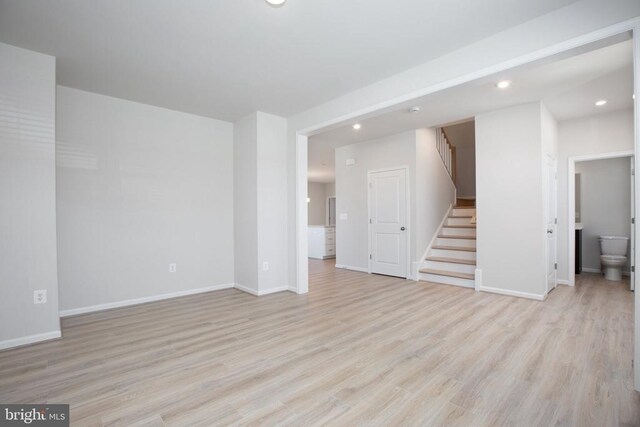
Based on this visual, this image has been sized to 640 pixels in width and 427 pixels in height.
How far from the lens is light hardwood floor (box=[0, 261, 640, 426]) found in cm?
181

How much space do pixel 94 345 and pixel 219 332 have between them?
3.60 feet

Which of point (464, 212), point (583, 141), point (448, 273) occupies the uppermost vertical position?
point (583, 141)

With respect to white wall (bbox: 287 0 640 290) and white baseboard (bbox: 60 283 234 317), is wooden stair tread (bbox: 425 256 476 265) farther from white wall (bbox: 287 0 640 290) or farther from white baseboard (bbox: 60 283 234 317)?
white baseboard (bbox: 60 283 234 317)

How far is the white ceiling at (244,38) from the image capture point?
88.0 inches

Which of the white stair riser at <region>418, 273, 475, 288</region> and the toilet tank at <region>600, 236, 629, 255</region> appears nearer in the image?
the white stair riser at <region>418, 273, 475, 288</region>

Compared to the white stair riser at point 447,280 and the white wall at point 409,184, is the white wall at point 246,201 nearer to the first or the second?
the white wall at point 409,184

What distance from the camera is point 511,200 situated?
172 inches

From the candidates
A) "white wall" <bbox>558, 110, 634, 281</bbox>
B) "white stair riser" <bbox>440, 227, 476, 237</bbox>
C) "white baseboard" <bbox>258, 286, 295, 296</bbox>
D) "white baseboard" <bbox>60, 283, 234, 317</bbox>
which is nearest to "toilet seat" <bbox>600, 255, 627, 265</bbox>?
"white wall" <bbox>558, 110, 634, 281</bbox>

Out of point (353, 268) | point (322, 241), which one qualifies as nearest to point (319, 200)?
point (322, 241)

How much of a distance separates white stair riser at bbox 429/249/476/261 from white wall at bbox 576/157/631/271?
271cm

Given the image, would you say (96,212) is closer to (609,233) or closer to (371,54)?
(371,54)

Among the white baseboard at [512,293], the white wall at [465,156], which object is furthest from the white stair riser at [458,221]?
the white wall at [465,156]

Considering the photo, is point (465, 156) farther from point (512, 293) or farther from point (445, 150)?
point (512, 293)

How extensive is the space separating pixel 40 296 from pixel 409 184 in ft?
17.4
